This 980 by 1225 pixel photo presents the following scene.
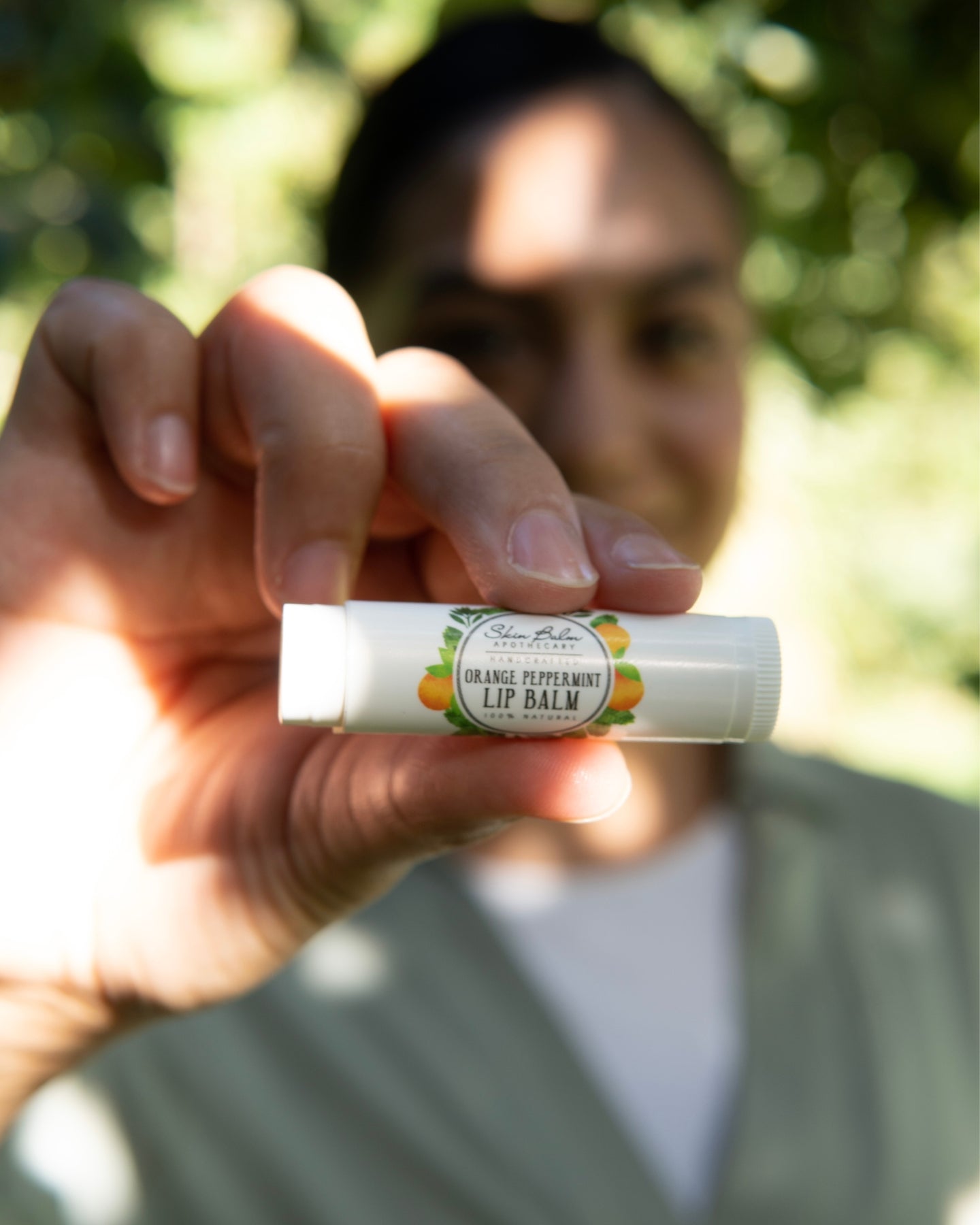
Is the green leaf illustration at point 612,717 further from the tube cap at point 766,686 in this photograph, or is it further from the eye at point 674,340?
the eye at point 674,340

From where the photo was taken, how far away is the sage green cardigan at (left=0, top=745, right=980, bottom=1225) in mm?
1606

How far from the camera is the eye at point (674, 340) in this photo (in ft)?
6.17

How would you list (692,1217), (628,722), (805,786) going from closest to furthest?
(628,722) < (692,1217) < (805,786)

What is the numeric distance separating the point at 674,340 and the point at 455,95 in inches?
24.9

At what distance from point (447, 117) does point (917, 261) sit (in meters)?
1.36

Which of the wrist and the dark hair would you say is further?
the dark hair

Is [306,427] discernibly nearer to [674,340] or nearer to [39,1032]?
[39,1032]

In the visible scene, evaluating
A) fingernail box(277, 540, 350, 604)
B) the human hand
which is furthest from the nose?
fingernail box(277, 540, 350, 604)

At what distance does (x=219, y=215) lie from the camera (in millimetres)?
5578

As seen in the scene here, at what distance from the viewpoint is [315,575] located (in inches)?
40.2

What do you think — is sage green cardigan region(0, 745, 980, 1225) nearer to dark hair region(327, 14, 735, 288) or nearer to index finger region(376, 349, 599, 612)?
index finger region(376, 349, 599, 612)

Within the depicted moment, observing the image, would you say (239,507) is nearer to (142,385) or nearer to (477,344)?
(142,385)

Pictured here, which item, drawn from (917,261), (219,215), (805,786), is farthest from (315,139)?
(805,786)

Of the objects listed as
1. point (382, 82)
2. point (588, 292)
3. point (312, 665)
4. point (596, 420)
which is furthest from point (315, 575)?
point (382, 82)
